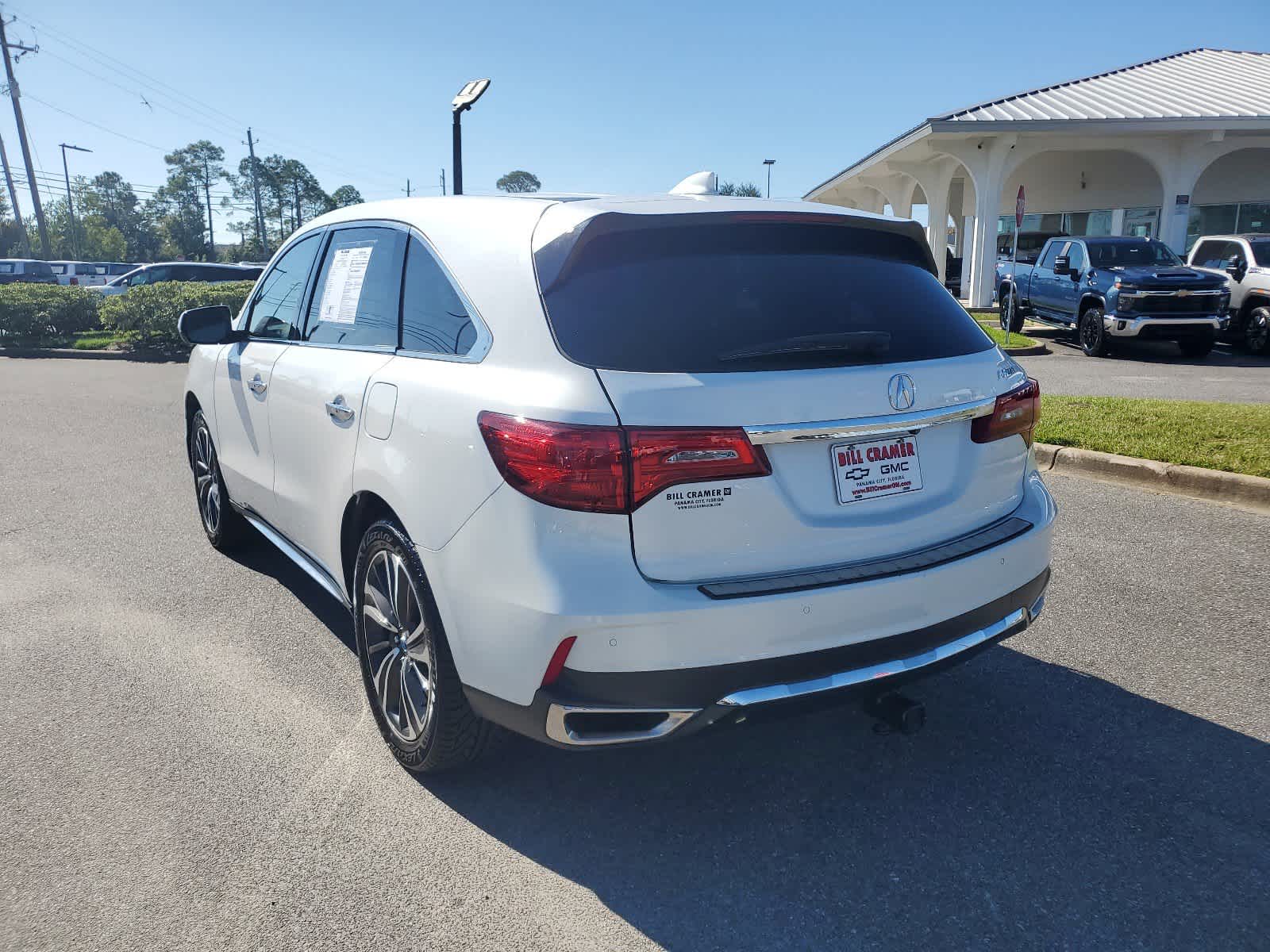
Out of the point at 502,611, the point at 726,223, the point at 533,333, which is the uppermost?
the point at 726,223

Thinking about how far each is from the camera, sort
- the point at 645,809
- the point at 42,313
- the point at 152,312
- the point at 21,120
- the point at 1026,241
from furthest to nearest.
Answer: the point at 21,120, the point at 1026,241, the point at 42,313, the point at 152,312, the point at 645,809

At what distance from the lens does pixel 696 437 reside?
2326 millimetres

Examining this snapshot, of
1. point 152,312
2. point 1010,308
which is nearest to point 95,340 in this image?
point 152,312

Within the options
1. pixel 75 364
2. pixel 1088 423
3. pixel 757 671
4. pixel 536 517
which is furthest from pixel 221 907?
pixel 75 364

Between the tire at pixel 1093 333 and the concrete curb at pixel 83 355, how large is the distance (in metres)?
16.6

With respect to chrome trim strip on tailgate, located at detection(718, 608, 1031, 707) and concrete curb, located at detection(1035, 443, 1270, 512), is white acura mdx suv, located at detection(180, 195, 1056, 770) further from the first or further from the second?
concrete curb, located at detection(1035, 443, 1270, 512)

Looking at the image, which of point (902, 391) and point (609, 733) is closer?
point (609, 733)

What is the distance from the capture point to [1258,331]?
15.4 meters

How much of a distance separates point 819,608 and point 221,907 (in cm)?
174

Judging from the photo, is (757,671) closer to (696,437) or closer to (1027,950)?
(696,437)

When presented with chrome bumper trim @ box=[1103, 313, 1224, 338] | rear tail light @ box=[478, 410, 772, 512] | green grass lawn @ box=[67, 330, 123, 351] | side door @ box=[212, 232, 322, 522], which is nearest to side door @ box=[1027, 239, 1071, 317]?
chrome bumper trim @ box=[1103, 313, 1224, 338]

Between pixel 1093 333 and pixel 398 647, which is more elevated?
pixel 398 647

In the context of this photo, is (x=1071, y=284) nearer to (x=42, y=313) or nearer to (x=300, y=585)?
(x=300, y=585)

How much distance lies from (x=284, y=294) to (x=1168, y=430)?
6829mm
